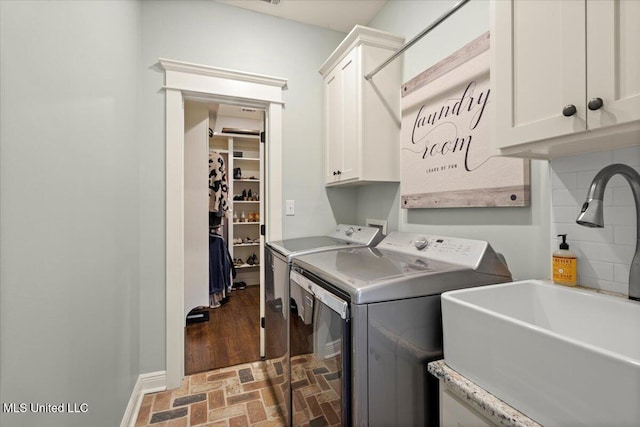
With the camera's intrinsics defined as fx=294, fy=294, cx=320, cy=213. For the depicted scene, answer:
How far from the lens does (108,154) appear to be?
1.38 metres

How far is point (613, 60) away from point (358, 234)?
1.62 m

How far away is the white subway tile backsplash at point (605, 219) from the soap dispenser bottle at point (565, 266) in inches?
1.1

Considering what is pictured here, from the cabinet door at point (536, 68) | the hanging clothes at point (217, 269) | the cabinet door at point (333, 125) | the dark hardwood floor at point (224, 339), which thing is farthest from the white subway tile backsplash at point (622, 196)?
the hanging clothes at point (217, 269)

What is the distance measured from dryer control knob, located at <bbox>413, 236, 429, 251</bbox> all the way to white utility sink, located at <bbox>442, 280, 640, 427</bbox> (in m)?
0.51

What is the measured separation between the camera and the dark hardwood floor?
2416 mm

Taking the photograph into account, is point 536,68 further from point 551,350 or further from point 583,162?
point 551,350

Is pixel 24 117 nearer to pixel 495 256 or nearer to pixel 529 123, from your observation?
pixel 529 123

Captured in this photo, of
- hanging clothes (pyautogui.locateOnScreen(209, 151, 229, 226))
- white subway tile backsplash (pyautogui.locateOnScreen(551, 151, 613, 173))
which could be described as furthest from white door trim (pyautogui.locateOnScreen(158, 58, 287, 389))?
white subway tile backsplash (pyautogui.locateOnScreen(551, 151, 613, 173))

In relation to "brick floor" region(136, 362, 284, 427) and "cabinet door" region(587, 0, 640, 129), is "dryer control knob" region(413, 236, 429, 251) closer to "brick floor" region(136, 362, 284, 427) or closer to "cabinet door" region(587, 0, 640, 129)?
"cabinet door" region(587, 0, 640, 129)

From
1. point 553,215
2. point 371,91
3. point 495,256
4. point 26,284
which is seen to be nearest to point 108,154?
point 26,284

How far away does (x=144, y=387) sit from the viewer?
202cm

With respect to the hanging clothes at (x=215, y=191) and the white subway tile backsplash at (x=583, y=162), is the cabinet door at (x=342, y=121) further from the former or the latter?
the hanging clothes at (x=215, y=191)

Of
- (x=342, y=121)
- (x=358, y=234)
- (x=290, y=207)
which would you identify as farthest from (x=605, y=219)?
(x=290, y=207)

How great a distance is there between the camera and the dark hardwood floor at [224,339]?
242 cm
